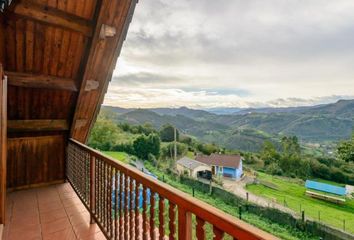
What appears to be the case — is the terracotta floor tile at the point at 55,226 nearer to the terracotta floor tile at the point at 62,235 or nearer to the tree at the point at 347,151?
the terracotta floor tile at the point at 62,235

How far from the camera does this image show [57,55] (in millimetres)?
3174

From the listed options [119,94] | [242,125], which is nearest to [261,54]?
A: [119,94]

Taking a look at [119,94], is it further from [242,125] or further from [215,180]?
[242,125]

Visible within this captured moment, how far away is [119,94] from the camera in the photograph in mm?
19172

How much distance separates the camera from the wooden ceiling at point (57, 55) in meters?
2.66

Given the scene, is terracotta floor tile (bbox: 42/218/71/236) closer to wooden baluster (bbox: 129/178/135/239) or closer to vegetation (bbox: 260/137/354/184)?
wooden baluster (bbox: 129/178/135/239)

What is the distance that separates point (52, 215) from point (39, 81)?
1991 mm

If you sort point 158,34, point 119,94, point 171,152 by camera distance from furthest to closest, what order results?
point 171,152
point 119,94
point 158,34

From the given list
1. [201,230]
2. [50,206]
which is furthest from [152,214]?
[50,206]

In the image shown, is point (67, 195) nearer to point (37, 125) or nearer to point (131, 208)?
point (37, 125)

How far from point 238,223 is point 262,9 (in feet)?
27.4

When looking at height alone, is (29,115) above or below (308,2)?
below

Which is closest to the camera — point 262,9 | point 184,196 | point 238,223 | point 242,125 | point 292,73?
point 238,223

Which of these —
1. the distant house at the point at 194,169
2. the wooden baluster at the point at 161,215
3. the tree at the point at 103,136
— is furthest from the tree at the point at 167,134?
Answer: the wooden baluster at the point at 161,215
